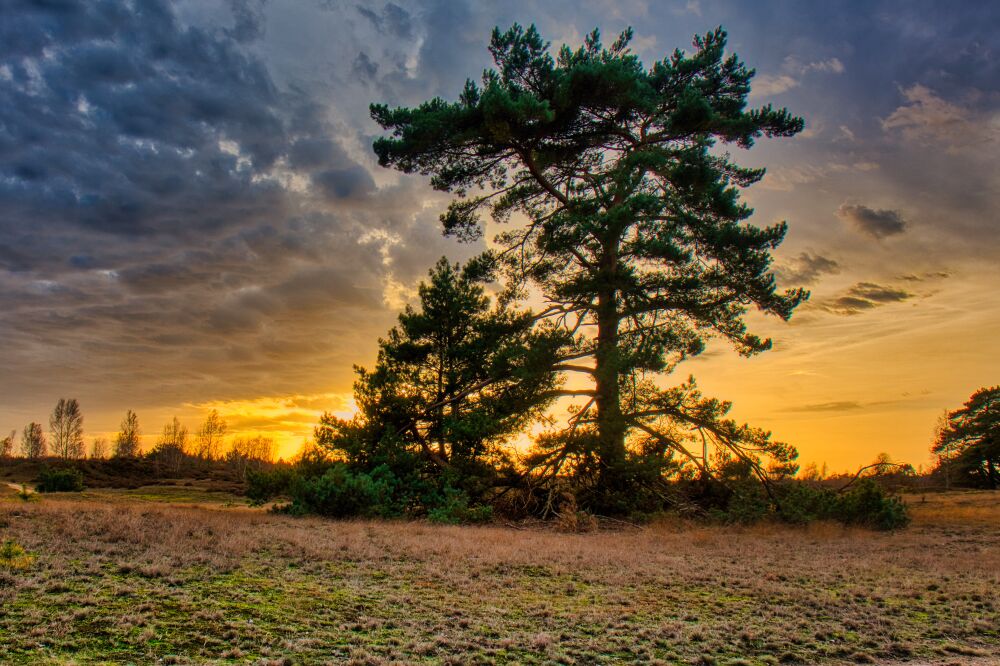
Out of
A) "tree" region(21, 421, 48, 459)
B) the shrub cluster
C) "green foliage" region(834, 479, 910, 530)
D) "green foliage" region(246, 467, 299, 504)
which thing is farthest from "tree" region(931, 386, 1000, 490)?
"tree" region(21, 421, 48, 459)

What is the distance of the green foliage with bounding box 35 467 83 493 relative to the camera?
24484 millimetres

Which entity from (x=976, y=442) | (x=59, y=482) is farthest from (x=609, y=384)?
(x=976, y=442)

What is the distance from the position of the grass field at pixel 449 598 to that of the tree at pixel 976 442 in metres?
30.9

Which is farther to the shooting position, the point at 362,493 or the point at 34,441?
the point at 34,441

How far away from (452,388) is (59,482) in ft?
58.3

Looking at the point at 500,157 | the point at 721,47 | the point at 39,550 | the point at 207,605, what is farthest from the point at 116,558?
the point at 721,47

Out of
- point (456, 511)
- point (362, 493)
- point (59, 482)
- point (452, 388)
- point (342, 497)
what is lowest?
point (59, 482)

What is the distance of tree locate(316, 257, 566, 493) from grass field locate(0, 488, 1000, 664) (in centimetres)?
560

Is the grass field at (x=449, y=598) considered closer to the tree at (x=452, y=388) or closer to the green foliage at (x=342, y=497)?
the green foliage at (x=342, y=497)

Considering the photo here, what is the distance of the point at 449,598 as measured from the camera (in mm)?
7559

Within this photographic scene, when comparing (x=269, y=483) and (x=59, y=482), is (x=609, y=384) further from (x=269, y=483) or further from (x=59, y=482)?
(x=59, y=482)

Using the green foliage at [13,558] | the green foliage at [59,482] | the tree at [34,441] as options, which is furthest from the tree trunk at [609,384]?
the tree at [34,441]

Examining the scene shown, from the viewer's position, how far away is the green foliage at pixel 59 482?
80.3 feet

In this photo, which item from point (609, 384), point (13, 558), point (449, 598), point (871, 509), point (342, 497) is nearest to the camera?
point (13, 558)
